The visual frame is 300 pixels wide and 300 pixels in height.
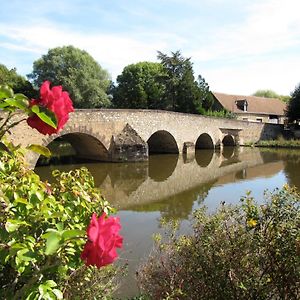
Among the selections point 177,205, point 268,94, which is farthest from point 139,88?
point 268,94

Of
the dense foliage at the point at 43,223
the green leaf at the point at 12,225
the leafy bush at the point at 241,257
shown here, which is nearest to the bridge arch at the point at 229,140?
the leafy bush at the point at 241,257

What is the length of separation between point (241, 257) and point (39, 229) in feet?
6.68

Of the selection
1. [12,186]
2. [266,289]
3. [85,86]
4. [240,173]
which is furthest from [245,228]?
[85,86]

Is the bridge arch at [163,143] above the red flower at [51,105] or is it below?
below

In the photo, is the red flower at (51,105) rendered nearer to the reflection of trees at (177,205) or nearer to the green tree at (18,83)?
the reflection of trees at (177,205)

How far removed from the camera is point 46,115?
160 centimetres

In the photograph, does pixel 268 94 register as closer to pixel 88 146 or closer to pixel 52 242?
pixel 88 146

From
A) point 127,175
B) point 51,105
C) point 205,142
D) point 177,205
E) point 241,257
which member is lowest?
point 177,205

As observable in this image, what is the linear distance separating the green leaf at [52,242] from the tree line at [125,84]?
33882 millimetres

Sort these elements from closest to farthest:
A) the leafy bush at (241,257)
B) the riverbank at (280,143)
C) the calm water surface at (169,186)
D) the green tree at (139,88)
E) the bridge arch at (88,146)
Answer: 1. the leafy bush at (241,257)
2. the calm water surface at (169,186)
3. the bridge arch at (88,146)
4. the riverbank at (280,143)
5. the green tree at (139,88)

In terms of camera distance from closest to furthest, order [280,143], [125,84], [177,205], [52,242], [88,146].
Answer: [52,242] → [177,205] → [88,146] → [280,143] → [125,84]

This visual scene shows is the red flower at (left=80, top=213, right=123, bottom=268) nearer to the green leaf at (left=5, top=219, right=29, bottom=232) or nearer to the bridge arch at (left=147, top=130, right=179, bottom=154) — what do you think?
the green leaf at (left=5, top=219, right=29, bottom=232)

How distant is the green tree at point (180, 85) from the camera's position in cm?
3709

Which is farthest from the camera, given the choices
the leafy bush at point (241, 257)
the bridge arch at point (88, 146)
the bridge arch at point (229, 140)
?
the bridge arch at point (229, 140)
